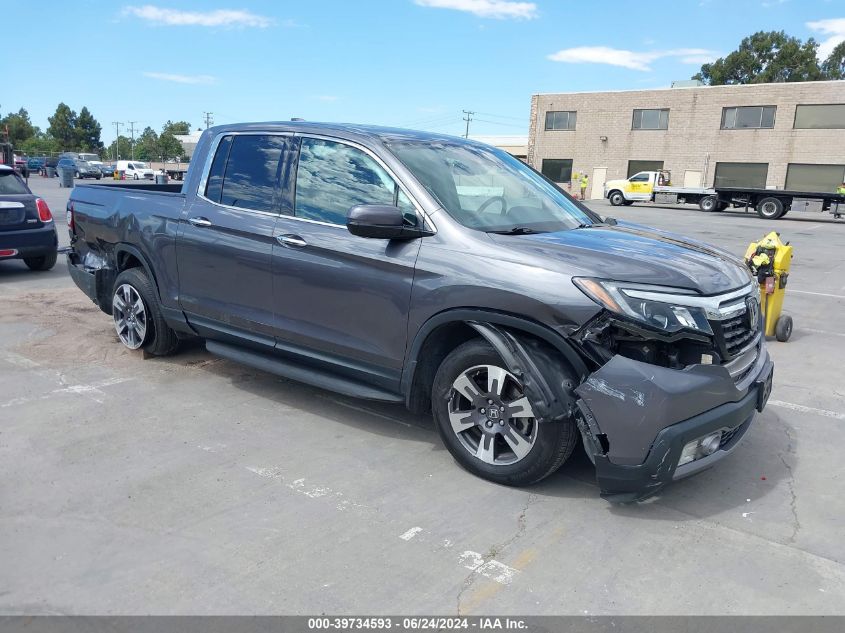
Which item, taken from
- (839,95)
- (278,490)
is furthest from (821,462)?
(839,95)

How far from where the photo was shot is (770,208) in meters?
30.2

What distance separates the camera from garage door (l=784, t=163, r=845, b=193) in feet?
140

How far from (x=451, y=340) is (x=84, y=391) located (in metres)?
2.96

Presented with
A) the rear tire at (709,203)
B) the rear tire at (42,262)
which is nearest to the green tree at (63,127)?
the rear tire at (709,203)

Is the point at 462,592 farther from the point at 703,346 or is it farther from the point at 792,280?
the point at 792,280

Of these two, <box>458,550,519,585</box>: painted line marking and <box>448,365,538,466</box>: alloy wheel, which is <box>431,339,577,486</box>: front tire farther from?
<box>458,550,519,585</box>: painted line marking

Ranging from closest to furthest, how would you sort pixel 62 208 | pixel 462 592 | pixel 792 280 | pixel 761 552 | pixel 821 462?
pixel 462 592 → pixel 761 552 → pixel 821 462 → pixel 792 280 → pixel 62 208

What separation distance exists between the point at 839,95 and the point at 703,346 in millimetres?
46580

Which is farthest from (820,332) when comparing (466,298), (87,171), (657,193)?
(87,171)

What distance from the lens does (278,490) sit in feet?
Answer: 12.3

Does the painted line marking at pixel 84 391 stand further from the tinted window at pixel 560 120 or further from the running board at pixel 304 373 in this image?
the tinted window at pixel 560 120

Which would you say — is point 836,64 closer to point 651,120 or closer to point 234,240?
point 651,120

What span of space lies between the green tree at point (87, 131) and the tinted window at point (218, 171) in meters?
102

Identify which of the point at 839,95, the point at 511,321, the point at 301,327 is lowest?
the point at 301,327
